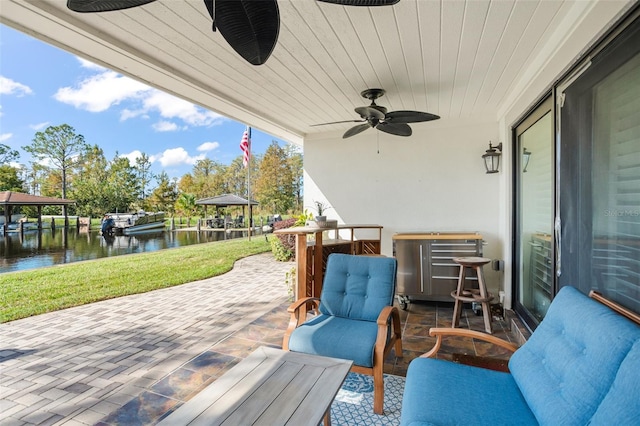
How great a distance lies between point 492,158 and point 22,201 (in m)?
9.16

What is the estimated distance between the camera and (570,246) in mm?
2098

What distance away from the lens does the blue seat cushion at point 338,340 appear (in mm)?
2162

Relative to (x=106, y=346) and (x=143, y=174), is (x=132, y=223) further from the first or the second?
(x=106, y=346)

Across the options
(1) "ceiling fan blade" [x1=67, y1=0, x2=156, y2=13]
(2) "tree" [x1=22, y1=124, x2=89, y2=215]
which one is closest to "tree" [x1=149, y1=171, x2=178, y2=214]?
(2) "tree" [x1=22, y1=124, x2=89, y2=215]

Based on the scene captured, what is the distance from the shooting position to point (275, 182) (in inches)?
601

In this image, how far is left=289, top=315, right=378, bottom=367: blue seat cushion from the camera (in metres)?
2.16

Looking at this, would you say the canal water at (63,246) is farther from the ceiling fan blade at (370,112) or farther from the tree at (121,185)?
the ceiling fan blade at (370,112)

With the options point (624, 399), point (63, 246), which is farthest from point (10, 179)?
point (624, 399)

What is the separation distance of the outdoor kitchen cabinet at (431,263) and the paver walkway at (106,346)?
1.87m

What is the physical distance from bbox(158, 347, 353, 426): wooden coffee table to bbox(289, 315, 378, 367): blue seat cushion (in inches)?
14.8

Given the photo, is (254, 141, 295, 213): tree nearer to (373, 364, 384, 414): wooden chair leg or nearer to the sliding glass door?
(373, 364, 384, 414): wooden chair leg

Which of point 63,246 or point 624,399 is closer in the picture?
point 624,399

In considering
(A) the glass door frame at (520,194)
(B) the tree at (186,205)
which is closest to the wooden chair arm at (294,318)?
(A) the glass door frame at (520,194)

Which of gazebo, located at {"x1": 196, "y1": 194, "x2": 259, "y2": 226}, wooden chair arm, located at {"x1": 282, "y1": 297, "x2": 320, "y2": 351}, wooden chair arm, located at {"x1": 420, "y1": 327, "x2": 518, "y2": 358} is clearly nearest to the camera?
wooden chair arm, located at {"x1": 420, "y1": 327, "x2": 518, "y2": 358}
